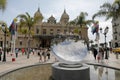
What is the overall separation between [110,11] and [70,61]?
12732mm

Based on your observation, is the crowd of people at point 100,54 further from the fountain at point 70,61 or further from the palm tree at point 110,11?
the fountain at point 70,61


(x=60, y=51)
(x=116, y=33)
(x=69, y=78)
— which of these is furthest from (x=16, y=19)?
(x=116, y=33)

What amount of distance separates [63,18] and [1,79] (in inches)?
3229

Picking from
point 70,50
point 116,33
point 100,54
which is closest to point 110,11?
point 100,54

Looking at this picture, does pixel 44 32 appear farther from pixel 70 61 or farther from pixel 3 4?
pixel 70 61

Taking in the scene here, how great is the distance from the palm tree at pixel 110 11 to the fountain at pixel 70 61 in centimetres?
983

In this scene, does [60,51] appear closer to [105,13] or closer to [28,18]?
[105,13]

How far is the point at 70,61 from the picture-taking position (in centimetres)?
966

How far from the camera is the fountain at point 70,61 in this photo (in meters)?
8.76

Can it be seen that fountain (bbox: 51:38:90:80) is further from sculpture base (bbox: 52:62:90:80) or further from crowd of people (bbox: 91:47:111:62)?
crowd of people (bbox: 91:47:111:62)

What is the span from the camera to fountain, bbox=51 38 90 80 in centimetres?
876

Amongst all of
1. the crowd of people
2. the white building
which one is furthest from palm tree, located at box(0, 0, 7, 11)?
the white building

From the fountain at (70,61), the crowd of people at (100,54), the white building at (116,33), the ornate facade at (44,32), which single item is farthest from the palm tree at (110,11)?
the ornate facade at (44,32)

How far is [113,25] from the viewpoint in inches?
2537
